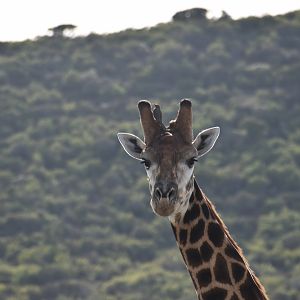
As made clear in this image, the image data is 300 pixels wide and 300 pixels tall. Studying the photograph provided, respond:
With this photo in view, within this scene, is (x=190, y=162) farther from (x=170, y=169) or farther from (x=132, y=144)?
(x=132, y=144)

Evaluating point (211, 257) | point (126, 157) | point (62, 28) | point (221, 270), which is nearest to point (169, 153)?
point (211, 257)

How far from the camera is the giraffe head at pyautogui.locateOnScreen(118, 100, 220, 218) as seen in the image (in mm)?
9602

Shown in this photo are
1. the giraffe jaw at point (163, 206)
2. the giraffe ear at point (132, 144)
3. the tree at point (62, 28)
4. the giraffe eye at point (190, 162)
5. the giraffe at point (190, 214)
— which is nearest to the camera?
the giraffe jaw at point (163, 206)

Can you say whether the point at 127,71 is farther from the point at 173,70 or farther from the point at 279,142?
the point at 279,142

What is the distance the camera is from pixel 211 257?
983 cm

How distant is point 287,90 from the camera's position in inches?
2429

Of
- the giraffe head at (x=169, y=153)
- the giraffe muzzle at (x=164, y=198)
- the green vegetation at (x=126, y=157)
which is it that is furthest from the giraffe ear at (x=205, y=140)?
the green vegetation at (x=126, y=157)

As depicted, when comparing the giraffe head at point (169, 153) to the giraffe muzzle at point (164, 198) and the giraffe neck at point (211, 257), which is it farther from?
the giraffe neck at point (211, 257)

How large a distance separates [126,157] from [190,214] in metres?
43.3

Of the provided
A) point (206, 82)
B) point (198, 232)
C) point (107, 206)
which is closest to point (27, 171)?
point (107, 206)

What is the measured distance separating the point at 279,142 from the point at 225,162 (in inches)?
122

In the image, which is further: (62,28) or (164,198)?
(62,28)

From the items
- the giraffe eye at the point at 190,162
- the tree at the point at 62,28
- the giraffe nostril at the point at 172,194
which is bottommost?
the giraffe nostril at the point at 172,194

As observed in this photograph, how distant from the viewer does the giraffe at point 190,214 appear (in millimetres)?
9656
